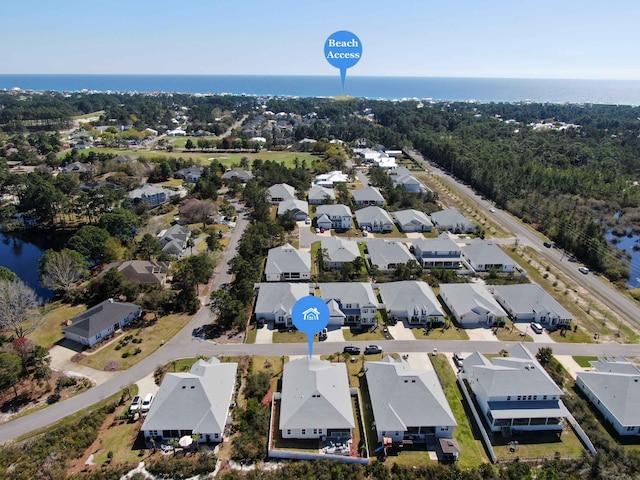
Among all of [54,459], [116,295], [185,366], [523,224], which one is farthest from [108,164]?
[523,224]

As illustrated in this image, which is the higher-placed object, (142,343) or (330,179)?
(330,179)

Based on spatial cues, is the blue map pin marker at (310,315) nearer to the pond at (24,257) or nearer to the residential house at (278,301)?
the residential house at (278,301)

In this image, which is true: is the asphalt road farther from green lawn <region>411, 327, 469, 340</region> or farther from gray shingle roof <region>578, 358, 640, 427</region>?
green lawn <region>411, 327, 469, 340</region>

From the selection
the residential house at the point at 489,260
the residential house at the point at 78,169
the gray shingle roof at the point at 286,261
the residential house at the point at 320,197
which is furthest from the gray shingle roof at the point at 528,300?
the residential house at the point at 78,169

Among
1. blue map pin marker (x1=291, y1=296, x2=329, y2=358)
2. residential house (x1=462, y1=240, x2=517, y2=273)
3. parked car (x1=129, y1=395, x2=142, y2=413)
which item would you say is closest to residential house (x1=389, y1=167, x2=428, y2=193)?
residential house (x1=462, y1=240, x2=517, y2=273)

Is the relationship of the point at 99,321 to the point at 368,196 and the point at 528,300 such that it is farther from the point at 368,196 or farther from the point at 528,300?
the point at 368,196

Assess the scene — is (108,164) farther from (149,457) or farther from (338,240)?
(149,457)

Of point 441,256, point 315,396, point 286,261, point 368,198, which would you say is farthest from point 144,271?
point 368,198
